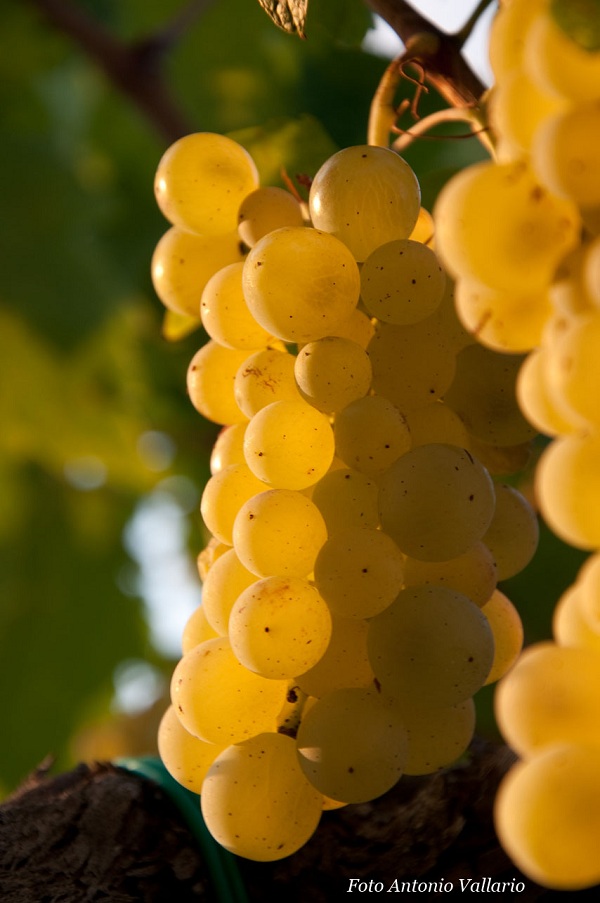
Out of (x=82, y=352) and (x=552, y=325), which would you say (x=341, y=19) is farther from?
(x=82, y=352)

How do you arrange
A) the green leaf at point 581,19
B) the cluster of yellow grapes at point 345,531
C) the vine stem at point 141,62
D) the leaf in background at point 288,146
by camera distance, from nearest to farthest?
the green leaf at point 581,19, the cluster of yellow grapes at point 345,531, the leaf in background at point 288,146, the vine stem at point 141,62

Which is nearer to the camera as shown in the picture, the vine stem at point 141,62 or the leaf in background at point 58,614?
the vine stem at point 141,62

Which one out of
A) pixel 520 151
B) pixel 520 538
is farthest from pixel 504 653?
pixel 520 151

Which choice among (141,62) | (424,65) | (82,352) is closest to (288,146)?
(424,65)

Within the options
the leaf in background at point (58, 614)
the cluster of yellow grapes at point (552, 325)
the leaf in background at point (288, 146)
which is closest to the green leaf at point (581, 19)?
the cluster of yellow grapes at point (552, 325)

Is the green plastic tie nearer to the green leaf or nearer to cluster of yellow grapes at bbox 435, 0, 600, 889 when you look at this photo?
cluster of yellow grapes at bbox 435, 0, 600, 889

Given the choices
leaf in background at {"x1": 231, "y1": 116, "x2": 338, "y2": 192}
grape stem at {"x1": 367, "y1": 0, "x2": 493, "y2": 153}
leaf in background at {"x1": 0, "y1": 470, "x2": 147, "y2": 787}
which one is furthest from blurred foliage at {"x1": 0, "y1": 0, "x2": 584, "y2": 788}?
grape stem at {"x1": 367, "y1": 0, "x2": 493, "y2": 153}

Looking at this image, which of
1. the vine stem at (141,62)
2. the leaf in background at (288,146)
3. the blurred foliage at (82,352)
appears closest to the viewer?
the leaf in background at (288,146)

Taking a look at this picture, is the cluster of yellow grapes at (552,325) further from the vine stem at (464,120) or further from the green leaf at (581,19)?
the vine stem at (464,120)
